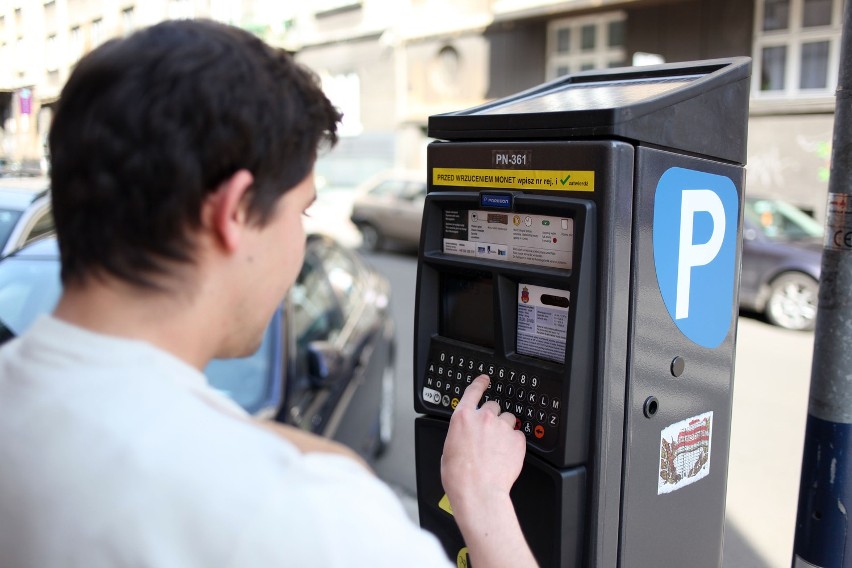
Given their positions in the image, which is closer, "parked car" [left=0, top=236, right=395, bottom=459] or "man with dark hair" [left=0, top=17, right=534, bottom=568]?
"man with dark hair" [left=0, top=17, right=534, bottom=568]

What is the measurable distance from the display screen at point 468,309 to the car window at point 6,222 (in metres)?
2.20

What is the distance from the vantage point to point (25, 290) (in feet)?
9.18

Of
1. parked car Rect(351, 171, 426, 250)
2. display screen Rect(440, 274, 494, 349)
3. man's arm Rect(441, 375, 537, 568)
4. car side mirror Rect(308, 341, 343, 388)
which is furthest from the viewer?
parked car Rect(351, 171, 426, 250)

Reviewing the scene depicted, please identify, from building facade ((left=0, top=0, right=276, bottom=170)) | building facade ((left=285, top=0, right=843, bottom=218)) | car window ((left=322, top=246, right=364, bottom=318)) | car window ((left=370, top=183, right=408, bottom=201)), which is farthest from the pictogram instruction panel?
car window ((left=370, top=183, right=408, bottom=201))

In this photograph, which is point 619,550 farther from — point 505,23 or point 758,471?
point 505,23

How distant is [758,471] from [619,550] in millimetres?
3024

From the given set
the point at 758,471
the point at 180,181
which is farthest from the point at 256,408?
the point at 758,471

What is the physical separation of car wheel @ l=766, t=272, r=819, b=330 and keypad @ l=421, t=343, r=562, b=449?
6.49 m

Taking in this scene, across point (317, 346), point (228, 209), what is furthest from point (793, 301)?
point (228, 209)

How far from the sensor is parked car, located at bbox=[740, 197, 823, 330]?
24.3 feet

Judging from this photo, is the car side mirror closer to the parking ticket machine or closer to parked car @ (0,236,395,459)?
parked car @ (0,236,395,459)

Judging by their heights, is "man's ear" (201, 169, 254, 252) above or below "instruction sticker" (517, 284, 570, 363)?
above

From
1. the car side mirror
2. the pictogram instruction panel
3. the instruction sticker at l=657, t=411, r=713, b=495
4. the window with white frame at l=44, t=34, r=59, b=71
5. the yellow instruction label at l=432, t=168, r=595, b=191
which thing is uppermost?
the window with white frame at l=44, t=34, r=59, b=71

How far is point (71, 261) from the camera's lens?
3.00 ft
